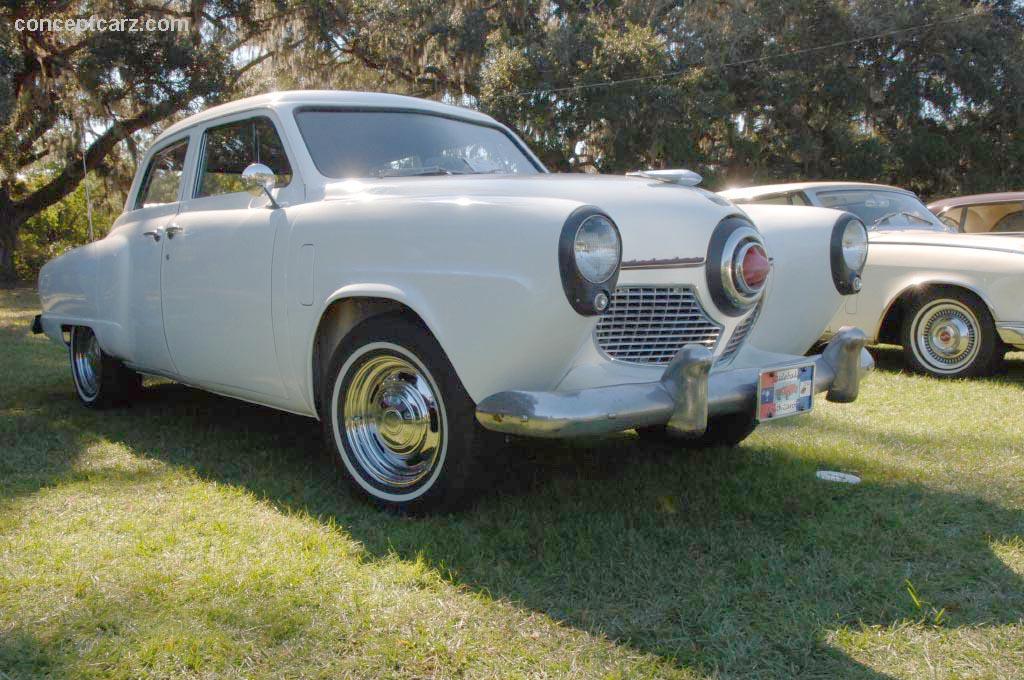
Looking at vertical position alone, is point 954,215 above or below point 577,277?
above

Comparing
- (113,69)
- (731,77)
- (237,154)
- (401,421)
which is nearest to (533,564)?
(401,421)

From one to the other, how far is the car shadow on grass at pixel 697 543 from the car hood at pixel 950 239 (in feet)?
9.68

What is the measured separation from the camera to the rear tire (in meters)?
4.18

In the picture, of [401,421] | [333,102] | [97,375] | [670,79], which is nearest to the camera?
[401,421]

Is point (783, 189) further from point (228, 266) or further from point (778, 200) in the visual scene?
point (228, 266)

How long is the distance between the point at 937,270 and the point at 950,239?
36 centimetres

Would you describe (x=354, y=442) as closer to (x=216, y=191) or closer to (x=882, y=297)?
(x=216, y=191)

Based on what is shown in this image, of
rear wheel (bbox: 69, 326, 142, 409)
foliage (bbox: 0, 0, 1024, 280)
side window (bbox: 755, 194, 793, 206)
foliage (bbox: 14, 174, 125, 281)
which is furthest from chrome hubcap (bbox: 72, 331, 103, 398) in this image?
foliage (bbox: 14, 174, 125, 281)

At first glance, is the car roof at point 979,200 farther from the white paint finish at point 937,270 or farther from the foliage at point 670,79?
the foliage at point 670,79

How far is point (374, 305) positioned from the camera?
3.33 m

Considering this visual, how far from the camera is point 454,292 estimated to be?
114 inches

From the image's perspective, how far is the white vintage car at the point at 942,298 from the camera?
5977 mm

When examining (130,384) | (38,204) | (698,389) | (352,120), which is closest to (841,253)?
(698,389)

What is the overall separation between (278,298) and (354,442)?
26.3 inches
